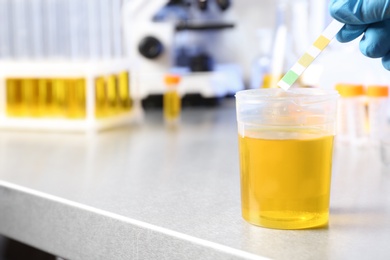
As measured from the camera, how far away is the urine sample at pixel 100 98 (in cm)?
151

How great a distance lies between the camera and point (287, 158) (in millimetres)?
678

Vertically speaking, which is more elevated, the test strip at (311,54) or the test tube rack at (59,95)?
the test strip at (311,54)

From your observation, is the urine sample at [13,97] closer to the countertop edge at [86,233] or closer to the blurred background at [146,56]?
the blurred background at [146,56]

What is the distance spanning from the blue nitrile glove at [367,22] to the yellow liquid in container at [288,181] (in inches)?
6.1

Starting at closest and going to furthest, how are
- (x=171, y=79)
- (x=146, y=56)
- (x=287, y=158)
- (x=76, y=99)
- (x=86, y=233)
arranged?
(x=287, y=158)
(x=86, y=233)
(x=76, y=99)
(x=171, y=79)
(x=146, y=56)

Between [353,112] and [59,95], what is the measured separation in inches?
28.9

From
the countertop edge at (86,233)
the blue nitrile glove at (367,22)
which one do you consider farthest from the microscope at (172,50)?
the blue nitrile glove at (367,22)

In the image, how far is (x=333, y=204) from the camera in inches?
31.1

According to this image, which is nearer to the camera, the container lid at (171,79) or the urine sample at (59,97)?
the urine sample at (59,97)

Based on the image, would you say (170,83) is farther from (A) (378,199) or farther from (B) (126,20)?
(A) (378,199)

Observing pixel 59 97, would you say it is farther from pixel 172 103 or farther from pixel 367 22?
pixel 367 22

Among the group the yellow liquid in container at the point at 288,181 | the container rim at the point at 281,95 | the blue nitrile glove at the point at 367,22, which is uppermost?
the blue nitrile glove at the point at 367,22

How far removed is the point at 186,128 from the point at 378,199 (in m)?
0.77

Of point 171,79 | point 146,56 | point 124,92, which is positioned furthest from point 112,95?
point 146,56
